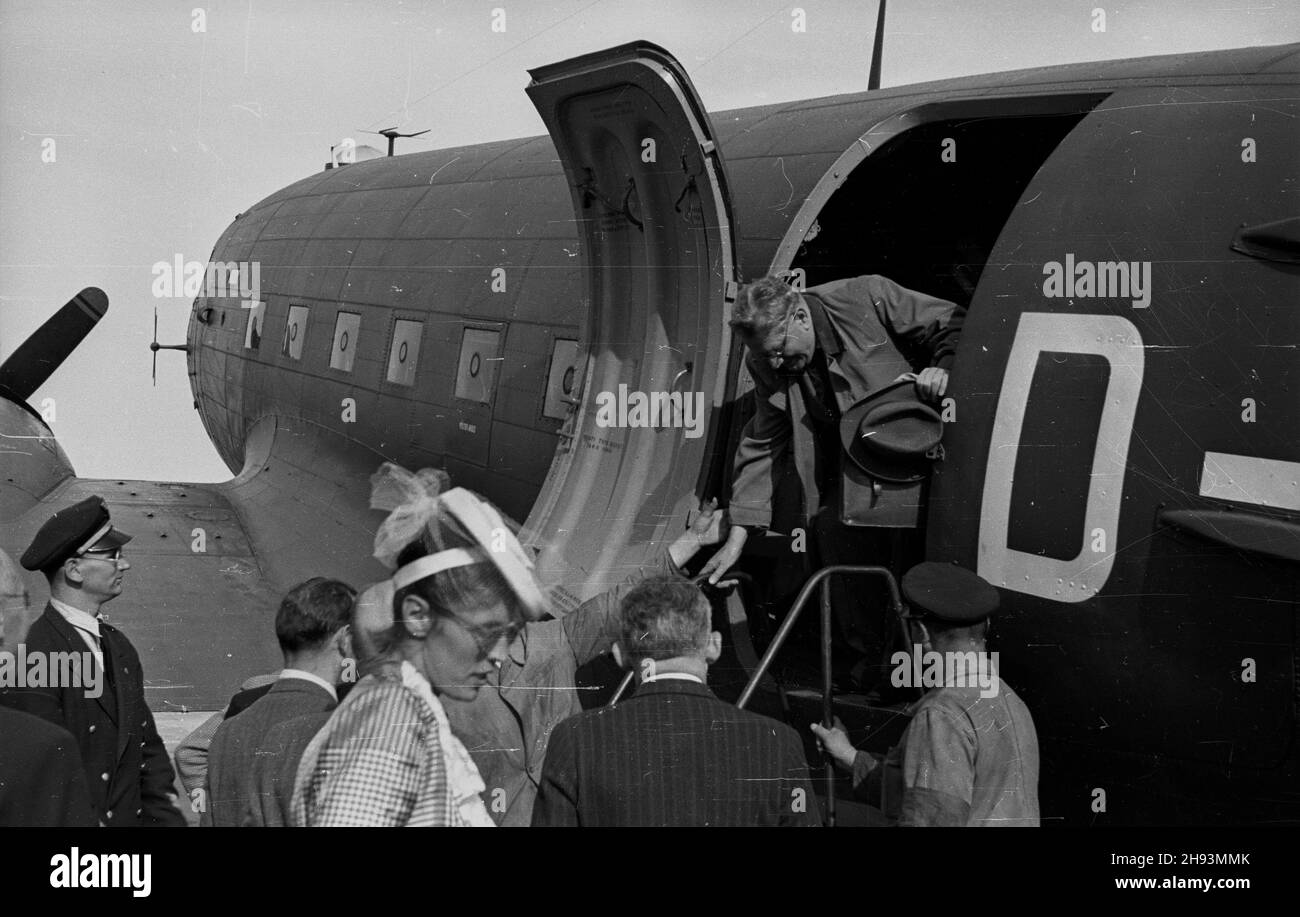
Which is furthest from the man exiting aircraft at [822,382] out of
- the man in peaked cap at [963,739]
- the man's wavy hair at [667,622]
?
the man's wavy hair at [667,622]

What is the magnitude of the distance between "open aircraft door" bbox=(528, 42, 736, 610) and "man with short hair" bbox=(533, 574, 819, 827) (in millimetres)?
2210

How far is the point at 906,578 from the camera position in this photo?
4219 millimetres

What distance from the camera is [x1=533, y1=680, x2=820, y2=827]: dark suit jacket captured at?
345 centimetres

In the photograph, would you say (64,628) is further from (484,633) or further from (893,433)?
(893,433)

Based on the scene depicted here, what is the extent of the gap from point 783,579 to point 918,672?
1.44 metres

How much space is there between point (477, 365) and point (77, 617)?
4.09 metres

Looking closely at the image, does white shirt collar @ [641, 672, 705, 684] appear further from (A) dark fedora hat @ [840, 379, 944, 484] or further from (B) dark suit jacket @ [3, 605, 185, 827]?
(B) dark suit jacket @ [3, 605, 185, 827]

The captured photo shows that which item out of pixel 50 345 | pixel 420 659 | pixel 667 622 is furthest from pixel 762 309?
pixel 50 345

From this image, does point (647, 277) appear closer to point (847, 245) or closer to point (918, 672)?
point (847, 245)

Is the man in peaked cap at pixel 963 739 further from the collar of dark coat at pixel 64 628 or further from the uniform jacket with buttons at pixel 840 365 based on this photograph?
the collar of dark coat at pixel 64 628

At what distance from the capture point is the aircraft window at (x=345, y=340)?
10.3 metres

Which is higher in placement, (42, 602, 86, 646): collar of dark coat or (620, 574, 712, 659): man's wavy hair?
(620, 574, 712, 659): man's wavy hair

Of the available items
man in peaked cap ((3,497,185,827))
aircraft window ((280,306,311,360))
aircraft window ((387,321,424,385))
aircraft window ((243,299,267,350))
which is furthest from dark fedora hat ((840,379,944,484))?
aircraft window ((243,299,267,350))
